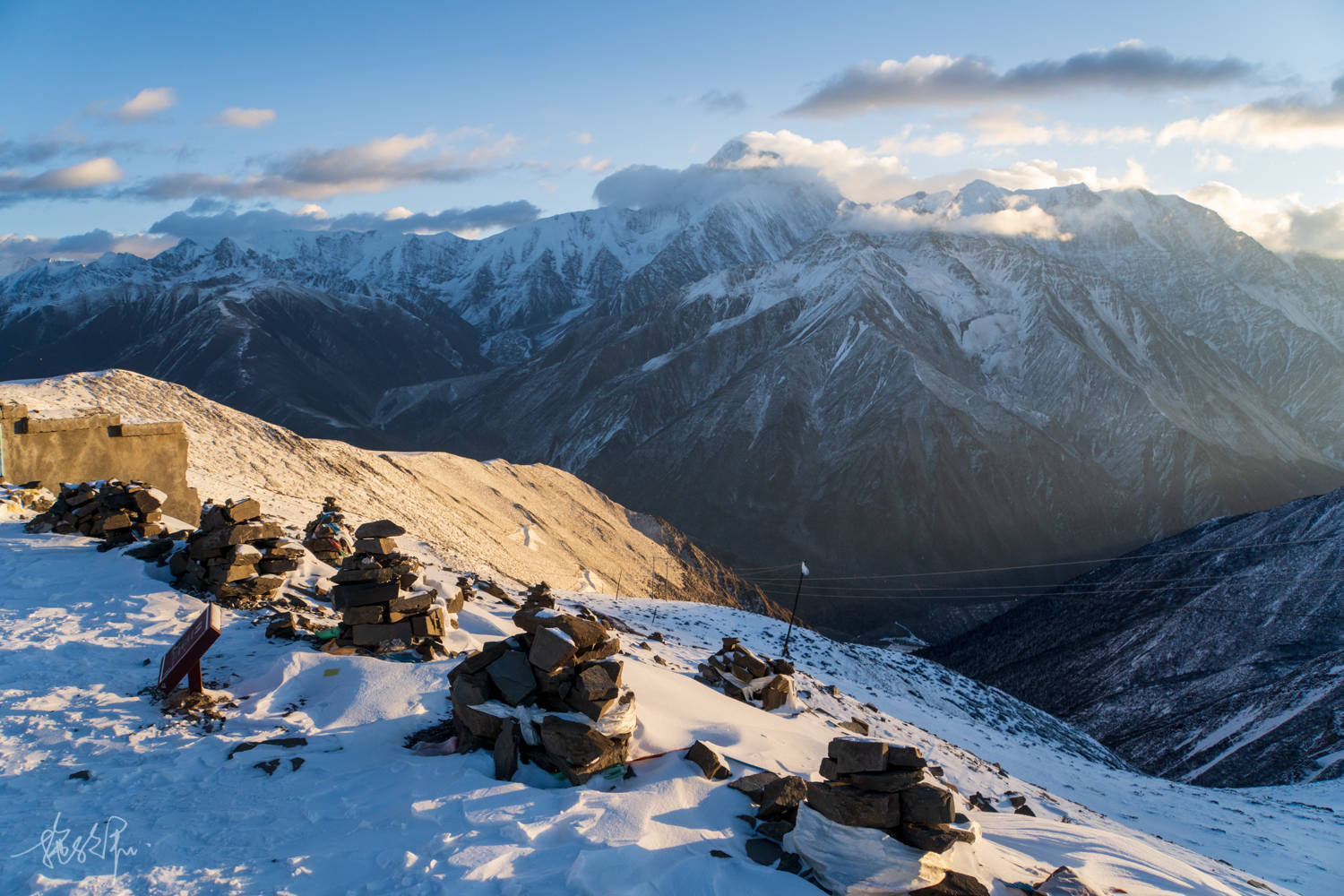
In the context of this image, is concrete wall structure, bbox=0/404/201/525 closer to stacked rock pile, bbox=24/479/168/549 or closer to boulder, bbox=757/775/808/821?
stacked rock pile, bbox=24/479/168/549

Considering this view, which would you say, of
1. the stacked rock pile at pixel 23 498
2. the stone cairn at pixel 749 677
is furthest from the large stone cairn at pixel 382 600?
the stacked rock pile at pixel 23 498

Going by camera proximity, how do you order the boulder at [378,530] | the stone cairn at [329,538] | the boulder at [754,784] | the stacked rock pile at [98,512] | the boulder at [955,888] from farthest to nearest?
the stone cairn at [329,538], the stacked rock pile at [98,512], the boulder at [378,530], the boulder at [754,784], the boulder at [955,888]

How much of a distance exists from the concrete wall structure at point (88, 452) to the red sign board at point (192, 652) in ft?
30.9

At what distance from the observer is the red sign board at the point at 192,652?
25.1 ft

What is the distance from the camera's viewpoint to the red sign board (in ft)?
25.1

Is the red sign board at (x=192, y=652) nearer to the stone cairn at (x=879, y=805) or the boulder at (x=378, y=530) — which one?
the boulder at (x=378, y=530)

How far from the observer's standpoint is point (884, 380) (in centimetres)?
8850

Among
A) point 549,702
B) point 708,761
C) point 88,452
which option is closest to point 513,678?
point 549,702

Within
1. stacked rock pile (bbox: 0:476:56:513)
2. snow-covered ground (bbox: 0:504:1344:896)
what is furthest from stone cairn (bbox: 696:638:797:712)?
stacked rock pile (bbox: 0:476:56:513)

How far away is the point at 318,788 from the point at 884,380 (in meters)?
86.7

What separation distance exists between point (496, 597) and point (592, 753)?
8066mm

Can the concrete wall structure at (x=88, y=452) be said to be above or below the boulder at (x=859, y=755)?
above

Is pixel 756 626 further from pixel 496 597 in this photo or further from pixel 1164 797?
pixel 496 597

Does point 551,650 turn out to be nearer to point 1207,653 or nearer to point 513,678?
point 513,678
